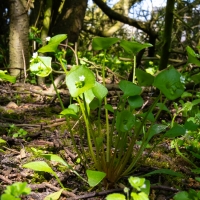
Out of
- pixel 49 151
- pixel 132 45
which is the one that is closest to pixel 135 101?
pixel 132 45

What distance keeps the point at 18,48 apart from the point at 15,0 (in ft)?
1.30

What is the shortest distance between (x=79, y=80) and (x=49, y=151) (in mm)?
485

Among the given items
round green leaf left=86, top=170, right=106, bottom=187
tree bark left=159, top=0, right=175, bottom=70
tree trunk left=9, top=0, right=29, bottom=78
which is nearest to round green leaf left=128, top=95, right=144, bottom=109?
round green leaf left=86, top=170, right=106, bottom=187

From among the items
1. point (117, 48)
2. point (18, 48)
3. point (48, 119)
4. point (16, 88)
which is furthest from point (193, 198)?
point (117, 48)

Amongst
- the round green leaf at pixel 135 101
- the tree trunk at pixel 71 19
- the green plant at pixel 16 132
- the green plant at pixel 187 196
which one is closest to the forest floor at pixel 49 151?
the green plant at pixel 16 132

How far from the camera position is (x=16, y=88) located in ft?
8.25

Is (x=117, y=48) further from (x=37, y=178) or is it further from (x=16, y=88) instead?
(x=37, y=178)

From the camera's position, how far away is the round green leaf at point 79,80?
0.92m

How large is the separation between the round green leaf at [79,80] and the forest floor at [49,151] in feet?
1.05

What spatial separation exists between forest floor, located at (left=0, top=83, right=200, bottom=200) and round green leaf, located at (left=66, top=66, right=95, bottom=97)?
0.32 meters

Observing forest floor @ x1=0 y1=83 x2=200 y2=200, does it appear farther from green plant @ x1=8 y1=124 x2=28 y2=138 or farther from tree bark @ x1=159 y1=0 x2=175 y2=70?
tree bark @ x1=159 y1=0 x2=175 y2=70

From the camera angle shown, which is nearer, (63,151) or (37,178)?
(37,178)

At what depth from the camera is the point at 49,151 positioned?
4.30 feet

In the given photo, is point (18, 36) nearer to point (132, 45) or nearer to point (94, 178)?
point (132, 45)
